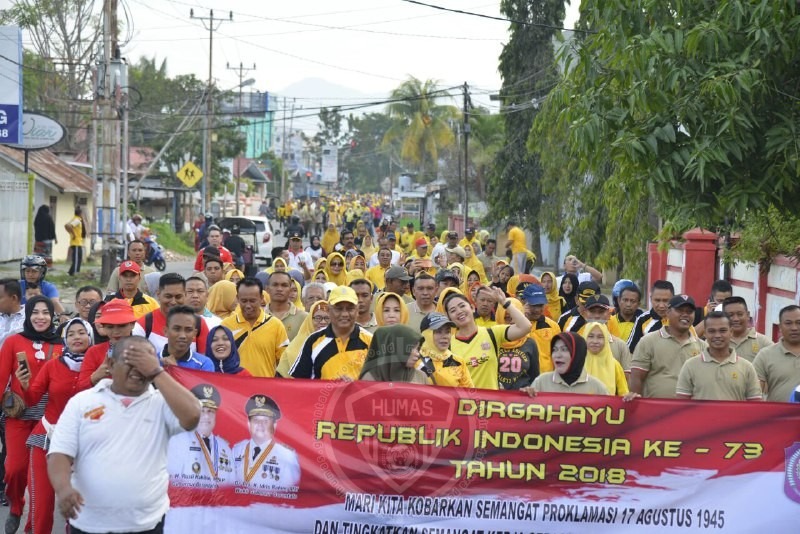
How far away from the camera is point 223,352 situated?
28.6 ft

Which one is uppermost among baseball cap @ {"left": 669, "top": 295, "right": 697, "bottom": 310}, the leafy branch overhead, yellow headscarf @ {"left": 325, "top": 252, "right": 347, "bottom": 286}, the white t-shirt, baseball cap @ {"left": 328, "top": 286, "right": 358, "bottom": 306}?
the leafy branch overhead

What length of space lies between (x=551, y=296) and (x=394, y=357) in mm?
6701

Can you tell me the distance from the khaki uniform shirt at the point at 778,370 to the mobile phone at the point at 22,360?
5.23 m

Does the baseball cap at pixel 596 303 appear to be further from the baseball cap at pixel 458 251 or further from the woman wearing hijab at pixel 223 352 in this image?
the baseball cap at pixel 458 251

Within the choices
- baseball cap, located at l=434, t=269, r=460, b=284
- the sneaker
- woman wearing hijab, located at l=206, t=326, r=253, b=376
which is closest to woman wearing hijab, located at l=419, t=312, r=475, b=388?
woman wearing hijab, located at l=206, t=326, r=253, b=376

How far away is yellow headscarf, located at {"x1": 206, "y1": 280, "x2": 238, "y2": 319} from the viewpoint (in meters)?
11.6

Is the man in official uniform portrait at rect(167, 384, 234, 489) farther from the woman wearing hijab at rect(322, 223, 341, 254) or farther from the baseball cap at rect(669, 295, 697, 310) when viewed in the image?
the woman wearing hijab at rect(322, 223, 341, 254)

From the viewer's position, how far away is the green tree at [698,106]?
30.8 ft

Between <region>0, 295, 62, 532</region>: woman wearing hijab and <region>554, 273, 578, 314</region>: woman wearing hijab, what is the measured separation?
23.2 feet

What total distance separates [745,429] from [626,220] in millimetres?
19274

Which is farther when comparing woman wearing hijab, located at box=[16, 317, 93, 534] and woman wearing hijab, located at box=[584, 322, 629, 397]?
woman wearing hijab, located at box=[584, 322, 629, 397]

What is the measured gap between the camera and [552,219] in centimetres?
3847

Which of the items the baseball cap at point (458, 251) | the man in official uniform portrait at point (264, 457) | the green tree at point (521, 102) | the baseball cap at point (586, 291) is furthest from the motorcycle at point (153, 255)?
the man in official uniform portrait at point (264, 457)

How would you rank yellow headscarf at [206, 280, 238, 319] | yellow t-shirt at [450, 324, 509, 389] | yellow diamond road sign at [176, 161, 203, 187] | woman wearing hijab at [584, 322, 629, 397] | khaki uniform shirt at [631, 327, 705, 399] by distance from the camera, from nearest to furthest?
yellow t-shirt at [450, 324, 509, 389]
woman wearing hijab at [584, 322, 629, 397]
khaki uniform shirt at [631, 327, 705, 399]
yellow headscarf at [206, 280, 238, 319]
yellow diamond road sign at [176, 161, 203, 187]
